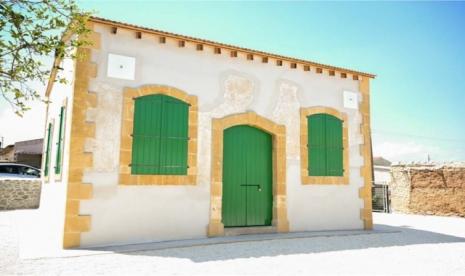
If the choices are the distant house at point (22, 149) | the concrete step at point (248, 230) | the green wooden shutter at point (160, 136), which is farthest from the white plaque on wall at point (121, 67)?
the distant house at point (22, 149)

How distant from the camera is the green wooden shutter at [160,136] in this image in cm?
665

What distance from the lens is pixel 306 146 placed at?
8.49 metres

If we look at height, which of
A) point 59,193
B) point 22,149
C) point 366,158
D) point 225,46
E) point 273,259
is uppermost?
point 225,46

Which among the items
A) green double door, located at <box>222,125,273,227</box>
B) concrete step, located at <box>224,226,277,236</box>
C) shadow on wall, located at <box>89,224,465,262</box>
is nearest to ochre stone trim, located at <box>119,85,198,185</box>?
green double door, located at <box>222,125,273,227</box>

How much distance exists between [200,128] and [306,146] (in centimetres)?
275

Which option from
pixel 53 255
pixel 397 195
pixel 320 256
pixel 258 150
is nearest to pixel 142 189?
pixel 53 255

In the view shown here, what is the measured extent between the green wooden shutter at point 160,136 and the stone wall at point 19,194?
868cm

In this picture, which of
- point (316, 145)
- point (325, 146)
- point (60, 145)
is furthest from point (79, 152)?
point (325, 146)

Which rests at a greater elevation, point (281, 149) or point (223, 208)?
point (281, 149)

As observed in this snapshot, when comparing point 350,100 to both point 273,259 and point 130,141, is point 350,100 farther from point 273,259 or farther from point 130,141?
point 130,141

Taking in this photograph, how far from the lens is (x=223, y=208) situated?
7520 mm

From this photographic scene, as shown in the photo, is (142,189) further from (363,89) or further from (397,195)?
(397,195)

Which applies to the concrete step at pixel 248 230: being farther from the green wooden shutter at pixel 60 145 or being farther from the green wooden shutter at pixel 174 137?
the green wooden shutter at pixel 60 145

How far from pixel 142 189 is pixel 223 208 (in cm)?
184
